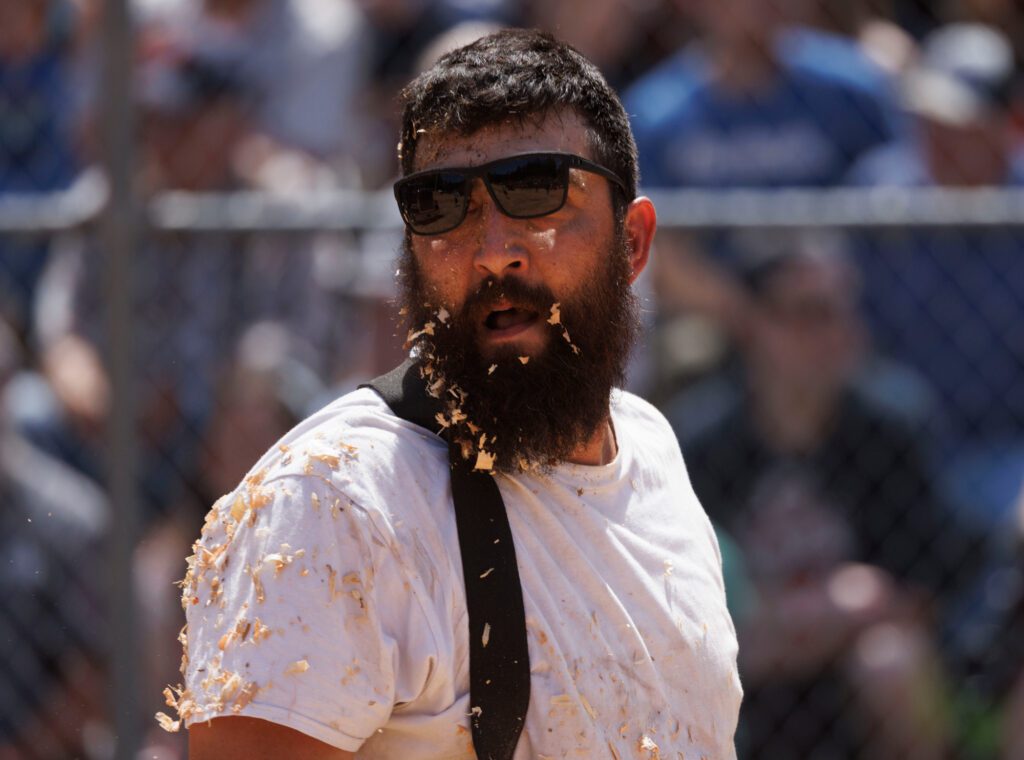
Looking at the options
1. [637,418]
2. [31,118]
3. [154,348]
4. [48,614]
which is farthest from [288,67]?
[637,418]

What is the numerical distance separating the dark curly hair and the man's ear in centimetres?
6

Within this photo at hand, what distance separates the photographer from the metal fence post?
3711 millimetres

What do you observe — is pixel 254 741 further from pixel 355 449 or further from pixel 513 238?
pixel 513 238

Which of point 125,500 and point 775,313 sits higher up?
point 775,313

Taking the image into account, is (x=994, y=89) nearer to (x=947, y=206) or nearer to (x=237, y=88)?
(x=947, y=206)

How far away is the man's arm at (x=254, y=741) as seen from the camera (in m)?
1.62

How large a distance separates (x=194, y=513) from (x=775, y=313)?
1797mm

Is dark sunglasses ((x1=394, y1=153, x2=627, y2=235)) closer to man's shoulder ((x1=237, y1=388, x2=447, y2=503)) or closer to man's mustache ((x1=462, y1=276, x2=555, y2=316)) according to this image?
man's mustache ((x1=462, y1=276, x2=555, y2=316))

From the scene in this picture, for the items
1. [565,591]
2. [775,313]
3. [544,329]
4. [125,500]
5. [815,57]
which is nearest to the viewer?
[565,591]

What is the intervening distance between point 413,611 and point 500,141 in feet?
2.09

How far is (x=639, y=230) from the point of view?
2.23m

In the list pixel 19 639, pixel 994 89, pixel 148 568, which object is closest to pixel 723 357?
pixel 994 89

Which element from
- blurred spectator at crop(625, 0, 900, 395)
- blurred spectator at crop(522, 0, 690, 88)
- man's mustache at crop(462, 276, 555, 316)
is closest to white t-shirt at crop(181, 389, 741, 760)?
man's mustache at crop(462, 276, 555, 316)

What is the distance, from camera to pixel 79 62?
196 inches
